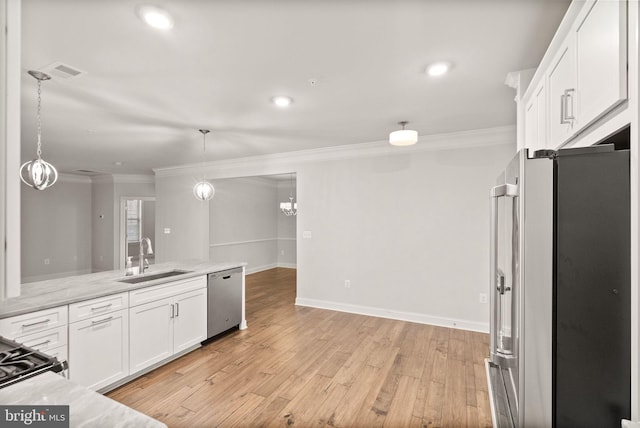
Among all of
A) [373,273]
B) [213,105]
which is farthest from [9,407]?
[373,273]

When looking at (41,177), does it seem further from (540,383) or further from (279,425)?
(540,383)

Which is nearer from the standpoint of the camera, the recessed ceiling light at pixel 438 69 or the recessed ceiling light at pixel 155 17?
the recessed ceiling light at pixel 155 17

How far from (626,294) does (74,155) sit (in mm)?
6826

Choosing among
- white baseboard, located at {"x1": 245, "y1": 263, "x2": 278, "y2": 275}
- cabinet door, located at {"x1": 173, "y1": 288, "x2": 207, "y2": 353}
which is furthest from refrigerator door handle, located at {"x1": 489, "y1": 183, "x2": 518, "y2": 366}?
white baseboard, located at {"x1": 245, "y1": 263, "x2": 278, "y2": 275}

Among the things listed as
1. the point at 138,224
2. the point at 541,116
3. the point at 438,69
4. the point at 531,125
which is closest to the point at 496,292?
the point at 541,116

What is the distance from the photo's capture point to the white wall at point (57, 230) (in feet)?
22.9

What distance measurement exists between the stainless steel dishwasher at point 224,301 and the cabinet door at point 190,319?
0.08 m

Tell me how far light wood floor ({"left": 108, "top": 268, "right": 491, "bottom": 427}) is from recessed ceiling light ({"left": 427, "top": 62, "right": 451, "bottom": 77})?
8.19 ft

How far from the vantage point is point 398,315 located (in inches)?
169

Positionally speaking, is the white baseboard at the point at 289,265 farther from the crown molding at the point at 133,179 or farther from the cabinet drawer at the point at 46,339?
the cabinet drawer at the point at 46,339

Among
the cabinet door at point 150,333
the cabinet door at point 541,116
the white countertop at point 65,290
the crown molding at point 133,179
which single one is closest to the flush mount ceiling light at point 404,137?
the cabinet door at point 541,116

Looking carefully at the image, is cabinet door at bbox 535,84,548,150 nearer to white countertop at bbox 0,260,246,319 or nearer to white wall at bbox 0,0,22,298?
white wall at bbox 0,0,22,298

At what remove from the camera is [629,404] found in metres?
0.92

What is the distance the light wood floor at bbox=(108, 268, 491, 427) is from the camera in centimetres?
219
